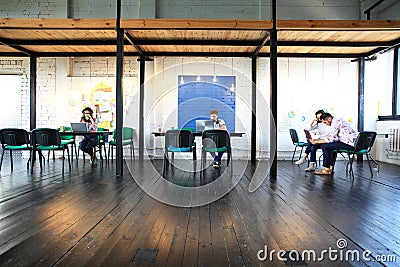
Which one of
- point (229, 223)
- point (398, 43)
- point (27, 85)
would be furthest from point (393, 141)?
point (27, 85)

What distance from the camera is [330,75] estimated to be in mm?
10414

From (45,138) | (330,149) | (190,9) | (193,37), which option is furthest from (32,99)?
(330,149)

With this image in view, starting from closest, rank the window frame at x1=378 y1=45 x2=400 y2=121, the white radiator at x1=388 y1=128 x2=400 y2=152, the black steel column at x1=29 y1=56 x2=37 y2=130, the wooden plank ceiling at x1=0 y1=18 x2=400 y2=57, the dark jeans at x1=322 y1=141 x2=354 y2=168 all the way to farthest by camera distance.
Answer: the wooden plank ceiling at x1=0 y1=18 x2=400 y2=57, the dark jeans at x1=322 y1=141 x2=354 y2=168, the white radiator at x1=388 y1=128 x2=400 y2=152, the window frame at x1=378 y1=45 x2=400 y2=121, the black steel column at x1=29 y1=56 x2=37 y2=130

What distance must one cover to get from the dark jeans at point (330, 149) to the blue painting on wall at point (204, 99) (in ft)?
11.5

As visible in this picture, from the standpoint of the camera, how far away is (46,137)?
23.4ft

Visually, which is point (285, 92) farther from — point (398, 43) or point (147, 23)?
point (147, 23)

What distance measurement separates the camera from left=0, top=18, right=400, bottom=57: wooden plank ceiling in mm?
6844

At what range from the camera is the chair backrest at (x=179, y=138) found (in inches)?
278

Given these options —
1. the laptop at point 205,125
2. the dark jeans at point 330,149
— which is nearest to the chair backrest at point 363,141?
the dark jeans at point 330,149

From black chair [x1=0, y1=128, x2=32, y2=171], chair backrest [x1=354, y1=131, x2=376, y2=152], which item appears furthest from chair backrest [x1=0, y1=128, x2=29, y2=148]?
chair backrest [x1=354, y1=131, x2=376, y2=152]

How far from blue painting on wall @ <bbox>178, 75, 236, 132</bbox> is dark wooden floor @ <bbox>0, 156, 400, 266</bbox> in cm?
458

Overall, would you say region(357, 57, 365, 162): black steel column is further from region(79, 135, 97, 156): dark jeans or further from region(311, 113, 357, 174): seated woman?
region(79, 135, 97, 156): dark jeans

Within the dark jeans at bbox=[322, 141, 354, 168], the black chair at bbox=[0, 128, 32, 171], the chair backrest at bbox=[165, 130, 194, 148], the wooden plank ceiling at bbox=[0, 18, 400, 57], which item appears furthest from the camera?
the black chair at bbox=[0, 128, 32, 171]

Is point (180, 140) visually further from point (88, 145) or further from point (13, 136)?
point (13, 136)
